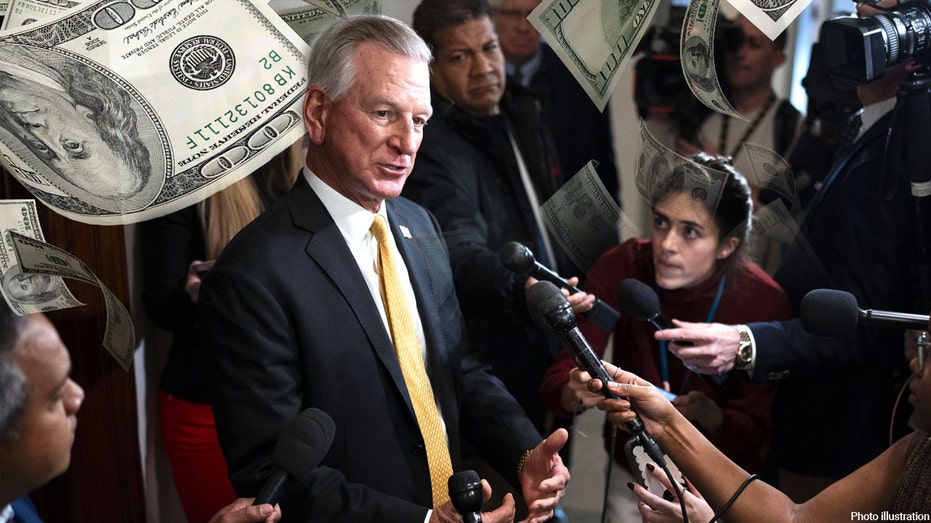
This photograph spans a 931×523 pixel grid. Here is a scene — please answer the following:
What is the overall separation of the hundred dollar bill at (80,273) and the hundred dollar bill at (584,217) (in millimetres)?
906

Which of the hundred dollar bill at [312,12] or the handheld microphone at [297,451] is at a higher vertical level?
the hundred dollar bill at [312,12]

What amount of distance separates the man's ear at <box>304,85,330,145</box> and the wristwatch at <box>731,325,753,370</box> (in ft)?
3.24

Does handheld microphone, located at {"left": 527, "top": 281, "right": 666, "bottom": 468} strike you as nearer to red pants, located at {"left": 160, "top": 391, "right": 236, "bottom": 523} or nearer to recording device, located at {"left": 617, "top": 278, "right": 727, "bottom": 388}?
recording device, located at {"left": 617, "top": 278, "right": 727, "bottom": 388}

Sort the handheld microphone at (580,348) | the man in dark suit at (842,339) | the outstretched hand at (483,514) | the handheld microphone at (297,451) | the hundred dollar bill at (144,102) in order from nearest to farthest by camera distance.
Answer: the handheld microphone at (297,451)
the handheld microphone at (580,348)
the outstretched hand at (483,514)
the hundred dollar bill at (144,102)
the man in dark suit at (842,339)

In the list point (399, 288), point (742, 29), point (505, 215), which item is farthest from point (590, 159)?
point (399, 288)

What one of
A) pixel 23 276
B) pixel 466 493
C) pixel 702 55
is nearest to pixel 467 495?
pixel 466 493

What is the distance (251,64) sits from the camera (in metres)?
1.80

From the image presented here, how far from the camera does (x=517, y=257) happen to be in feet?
6.10

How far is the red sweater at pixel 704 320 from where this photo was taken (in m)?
2.04

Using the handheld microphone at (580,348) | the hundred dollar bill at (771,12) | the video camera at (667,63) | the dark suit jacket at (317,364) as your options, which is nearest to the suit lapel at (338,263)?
the dark suit jacket at (317,364)

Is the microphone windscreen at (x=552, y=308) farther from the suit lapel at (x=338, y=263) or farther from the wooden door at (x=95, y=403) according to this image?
the wooden door at (x=95, y=403)

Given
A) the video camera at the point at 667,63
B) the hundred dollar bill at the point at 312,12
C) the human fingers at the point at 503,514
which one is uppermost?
the hundred dollar bill at the point at 312,12

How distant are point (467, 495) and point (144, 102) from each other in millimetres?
978

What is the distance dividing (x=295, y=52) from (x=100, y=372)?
0.74 m
